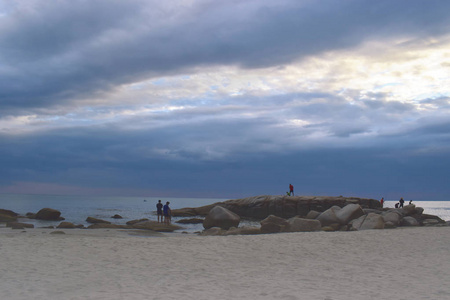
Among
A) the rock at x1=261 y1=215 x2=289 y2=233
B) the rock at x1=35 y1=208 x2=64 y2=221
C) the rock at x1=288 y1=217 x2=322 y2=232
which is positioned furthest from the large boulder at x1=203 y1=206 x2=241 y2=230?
the rock at x1=35 y1=208 x2=64 y2=221

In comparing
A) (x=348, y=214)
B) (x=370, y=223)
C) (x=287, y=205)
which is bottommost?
(x=370, y=223)

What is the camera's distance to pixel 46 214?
42.3 metres

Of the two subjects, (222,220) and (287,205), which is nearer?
(222,220)

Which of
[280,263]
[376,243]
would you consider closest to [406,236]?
[376,243]

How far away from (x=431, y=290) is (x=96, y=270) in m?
8.31

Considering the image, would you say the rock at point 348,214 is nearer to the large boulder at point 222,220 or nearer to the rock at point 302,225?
the rock at point 302,225

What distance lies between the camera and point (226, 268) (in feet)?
38.0

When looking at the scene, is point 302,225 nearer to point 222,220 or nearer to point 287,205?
point 222,220

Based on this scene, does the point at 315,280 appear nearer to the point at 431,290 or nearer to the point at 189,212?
the point at 431,290

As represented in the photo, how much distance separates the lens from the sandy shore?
28.3 feet

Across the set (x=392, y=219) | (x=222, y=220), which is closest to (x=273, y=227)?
(x=222, y=220)

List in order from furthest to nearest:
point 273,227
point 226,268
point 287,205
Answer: point 287,205
point 273,227
point 226,268

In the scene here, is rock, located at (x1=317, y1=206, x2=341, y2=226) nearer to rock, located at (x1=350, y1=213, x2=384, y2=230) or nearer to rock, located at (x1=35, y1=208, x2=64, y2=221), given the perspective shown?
rock, located at (x1=350, y1=213, x2=384, y2=230)

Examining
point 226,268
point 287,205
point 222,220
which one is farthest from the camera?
point 287,205
